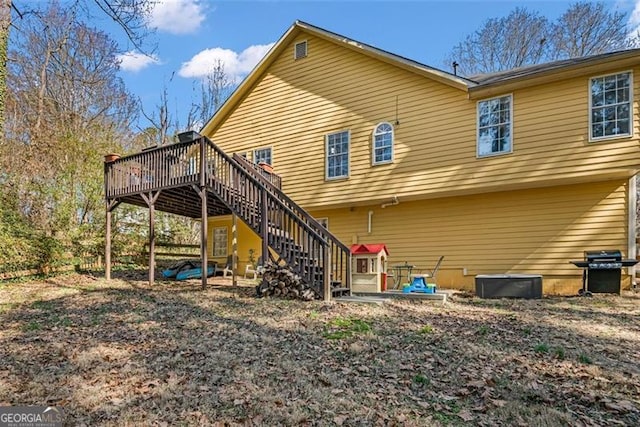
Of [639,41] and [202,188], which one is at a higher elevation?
[639,41]

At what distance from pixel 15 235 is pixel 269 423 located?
36.1 ft

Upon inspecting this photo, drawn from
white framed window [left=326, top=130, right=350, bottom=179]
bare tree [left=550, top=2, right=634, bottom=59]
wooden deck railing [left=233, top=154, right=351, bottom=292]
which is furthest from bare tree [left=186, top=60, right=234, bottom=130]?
bare tree [left=550, top=2, right=634, bottom=59]

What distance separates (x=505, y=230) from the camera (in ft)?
32.5

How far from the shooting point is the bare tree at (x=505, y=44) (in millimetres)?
19750

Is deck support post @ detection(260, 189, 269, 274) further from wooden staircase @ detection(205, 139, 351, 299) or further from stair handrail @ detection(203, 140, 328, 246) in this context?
stair handrail @ detection(203, 140, 328, 246)

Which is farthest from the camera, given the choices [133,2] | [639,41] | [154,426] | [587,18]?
[587,18]

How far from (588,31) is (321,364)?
22423 mm

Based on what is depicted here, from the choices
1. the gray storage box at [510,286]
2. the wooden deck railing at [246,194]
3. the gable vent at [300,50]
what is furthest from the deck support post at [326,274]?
the gable vent at [300,50]

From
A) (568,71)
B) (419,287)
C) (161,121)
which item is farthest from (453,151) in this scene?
(161,121)

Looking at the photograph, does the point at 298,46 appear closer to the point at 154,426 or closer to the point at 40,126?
the point at 40,126

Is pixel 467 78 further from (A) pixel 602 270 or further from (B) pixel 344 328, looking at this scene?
(B) pixel 344 328

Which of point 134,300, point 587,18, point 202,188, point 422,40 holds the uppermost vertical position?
point 587,18

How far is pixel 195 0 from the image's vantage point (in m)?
10.4

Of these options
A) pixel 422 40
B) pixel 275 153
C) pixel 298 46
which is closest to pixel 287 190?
pixel 275 153
